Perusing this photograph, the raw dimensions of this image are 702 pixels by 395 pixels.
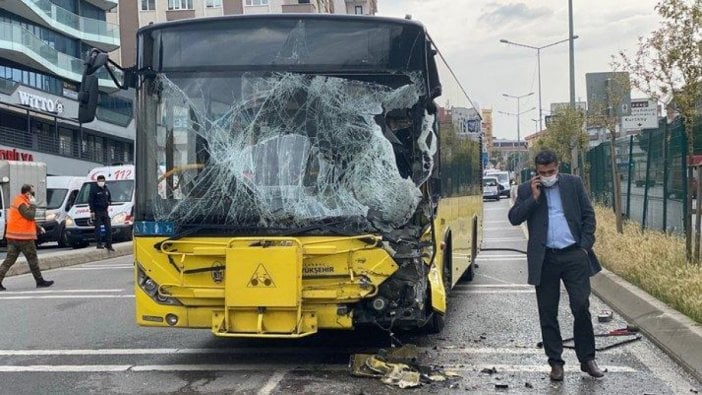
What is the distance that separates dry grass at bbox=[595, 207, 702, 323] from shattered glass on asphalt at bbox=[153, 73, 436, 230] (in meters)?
3.55

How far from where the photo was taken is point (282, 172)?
262 inches

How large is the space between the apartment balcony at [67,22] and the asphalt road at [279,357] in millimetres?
40717

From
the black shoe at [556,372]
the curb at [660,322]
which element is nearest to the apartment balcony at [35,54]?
the curb at [660,322]

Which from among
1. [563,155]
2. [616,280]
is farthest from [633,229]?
[563,155]

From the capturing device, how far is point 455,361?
7.28 m

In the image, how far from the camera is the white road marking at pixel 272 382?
6314 millimetres

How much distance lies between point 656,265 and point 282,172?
20.7 ft

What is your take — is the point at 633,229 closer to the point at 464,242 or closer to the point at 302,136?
the point at 464,242

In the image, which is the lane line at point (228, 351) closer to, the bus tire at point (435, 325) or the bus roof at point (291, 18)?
the bus tire at point (435, 325)

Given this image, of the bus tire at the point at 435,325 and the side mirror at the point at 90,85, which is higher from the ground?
the side mirror at the point at 90,85

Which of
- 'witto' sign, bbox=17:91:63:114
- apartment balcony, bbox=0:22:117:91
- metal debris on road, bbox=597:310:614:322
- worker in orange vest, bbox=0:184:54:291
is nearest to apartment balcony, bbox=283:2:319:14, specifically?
apartment balcony, bbox=0:22:117:91

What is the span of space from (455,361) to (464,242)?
3.74m

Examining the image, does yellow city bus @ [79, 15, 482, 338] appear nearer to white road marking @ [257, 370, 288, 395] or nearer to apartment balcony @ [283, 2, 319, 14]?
white road marking @ [257, 370, 288, 395]

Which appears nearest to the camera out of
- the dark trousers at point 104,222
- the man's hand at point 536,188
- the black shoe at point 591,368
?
the man's hand at point 536,188
